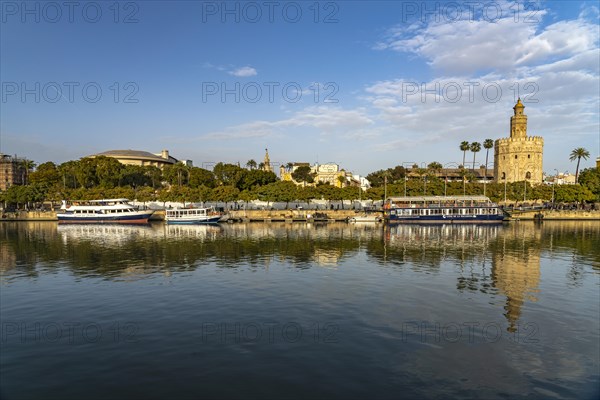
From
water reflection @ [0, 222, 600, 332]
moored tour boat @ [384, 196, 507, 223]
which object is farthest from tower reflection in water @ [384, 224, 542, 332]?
moored tour boat @ [384, 196, 507, 223]

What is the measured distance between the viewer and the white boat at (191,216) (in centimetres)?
9762

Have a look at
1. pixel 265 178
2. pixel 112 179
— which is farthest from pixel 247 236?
pixel 112 179

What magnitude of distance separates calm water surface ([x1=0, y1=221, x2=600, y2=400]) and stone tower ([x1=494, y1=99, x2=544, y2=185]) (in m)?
111

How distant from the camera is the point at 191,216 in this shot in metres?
98.2

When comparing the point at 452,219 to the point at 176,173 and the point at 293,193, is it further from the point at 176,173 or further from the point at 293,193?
the point at 176,173

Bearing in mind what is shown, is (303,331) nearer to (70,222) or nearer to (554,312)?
(554,312)

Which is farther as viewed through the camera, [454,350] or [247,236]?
[247,236]

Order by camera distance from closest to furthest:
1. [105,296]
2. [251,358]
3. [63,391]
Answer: [63,391]
[251,358]
[105,296]

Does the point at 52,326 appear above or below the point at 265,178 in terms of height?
below

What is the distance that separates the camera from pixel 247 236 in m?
70.9

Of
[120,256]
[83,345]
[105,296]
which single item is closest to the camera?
[83,345]

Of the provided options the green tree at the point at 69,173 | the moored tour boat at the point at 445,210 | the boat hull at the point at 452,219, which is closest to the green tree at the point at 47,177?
the green tree at the point at 69,173

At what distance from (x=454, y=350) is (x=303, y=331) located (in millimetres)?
7963

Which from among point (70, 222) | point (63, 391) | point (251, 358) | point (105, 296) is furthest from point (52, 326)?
point (70, 222)
